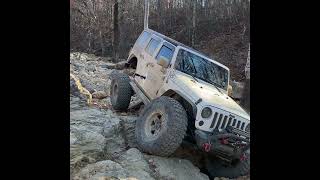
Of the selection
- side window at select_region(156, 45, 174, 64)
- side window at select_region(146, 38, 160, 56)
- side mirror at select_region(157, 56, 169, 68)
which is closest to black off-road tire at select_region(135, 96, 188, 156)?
side mirror at select_region(157, 56, 169, 68)

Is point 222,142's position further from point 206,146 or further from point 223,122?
point 223,122

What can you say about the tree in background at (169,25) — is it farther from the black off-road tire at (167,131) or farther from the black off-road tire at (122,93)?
the black off-road tire at (167,131)

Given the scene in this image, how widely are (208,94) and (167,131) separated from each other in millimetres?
1014

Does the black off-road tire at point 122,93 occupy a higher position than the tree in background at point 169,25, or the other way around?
the tree in background at point 169,25

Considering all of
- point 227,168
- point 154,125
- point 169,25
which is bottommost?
point 227,168

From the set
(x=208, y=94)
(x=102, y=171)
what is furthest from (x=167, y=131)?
(x=102, y=171)

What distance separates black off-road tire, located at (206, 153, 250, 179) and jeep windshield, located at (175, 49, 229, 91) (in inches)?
57.9

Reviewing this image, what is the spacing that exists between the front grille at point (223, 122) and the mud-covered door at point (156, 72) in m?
1.45

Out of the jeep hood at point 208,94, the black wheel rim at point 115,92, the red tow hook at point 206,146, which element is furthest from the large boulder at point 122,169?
the black wheel rim at point 115,92

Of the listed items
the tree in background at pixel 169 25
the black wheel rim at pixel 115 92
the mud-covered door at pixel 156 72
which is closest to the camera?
the mud-covered door at pixel 156 72

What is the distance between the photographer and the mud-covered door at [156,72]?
24.5ft

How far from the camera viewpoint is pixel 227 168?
696 centimetres
